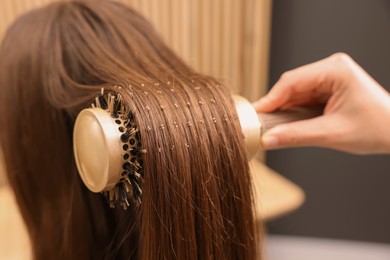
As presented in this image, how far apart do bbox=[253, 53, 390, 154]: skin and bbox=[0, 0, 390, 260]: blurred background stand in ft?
2.17

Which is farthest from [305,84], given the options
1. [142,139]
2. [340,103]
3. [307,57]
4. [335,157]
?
[335,157]

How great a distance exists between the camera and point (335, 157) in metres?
1.55

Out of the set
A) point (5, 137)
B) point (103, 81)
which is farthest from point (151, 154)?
point (5, 137)

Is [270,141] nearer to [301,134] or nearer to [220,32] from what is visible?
[301,134]

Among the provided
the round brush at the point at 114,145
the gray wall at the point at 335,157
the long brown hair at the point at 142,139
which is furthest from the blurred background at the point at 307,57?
the round brush at the point at 114,145

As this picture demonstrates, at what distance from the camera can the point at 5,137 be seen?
2.01 feet

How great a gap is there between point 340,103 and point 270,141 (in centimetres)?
14

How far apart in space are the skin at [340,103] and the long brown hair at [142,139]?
6.5 inches

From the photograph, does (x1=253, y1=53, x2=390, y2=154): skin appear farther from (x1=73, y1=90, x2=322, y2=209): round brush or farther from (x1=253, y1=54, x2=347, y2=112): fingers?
(x1=73, y1=90, x2=322, y2=209): round brush

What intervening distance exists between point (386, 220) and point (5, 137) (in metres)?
1.50

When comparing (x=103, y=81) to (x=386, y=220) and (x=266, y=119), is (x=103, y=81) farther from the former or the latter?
(x=386, y=220)

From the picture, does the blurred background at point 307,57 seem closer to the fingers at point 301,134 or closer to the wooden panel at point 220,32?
the wooden panel at point 220,32

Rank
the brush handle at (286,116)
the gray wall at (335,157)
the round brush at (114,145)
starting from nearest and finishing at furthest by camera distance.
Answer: the round brush at (114,145)
the brush handle at (286,116)
the gray wall at (335,157)

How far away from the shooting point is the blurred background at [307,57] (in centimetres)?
135
